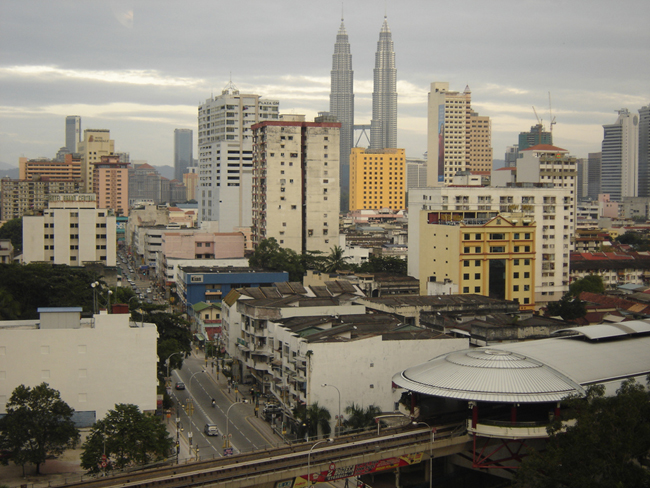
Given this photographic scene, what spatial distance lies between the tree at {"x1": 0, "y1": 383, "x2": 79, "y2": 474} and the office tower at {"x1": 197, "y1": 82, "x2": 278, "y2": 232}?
381 feet

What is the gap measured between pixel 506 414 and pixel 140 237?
130 meters

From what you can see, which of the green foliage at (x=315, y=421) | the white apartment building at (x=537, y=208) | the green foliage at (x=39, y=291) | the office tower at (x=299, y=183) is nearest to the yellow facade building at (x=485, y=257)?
the white apartment building at (x=537, y=208)

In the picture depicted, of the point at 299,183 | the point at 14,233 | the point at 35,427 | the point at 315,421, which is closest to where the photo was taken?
the point at 35,427

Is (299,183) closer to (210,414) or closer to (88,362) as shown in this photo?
(210,414)

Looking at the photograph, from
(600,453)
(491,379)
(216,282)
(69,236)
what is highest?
(69,236)

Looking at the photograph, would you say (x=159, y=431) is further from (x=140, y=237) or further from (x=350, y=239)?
(x=140, y=237)

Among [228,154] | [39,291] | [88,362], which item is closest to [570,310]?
[88,362]

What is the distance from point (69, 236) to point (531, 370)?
73.7 m

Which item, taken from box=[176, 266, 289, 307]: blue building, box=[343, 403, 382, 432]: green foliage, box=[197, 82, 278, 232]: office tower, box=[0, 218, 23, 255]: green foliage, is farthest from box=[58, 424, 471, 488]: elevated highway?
box=[0, 218, 23, 255]: green foliage

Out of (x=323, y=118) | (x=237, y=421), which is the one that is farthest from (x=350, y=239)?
(x=237, y=421)

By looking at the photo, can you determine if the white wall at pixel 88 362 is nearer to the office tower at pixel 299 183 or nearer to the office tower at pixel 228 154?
the office tower at pixel 299 183

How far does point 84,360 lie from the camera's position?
4644 cm

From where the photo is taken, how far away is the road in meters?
48.9

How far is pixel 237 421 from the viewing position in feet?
178
